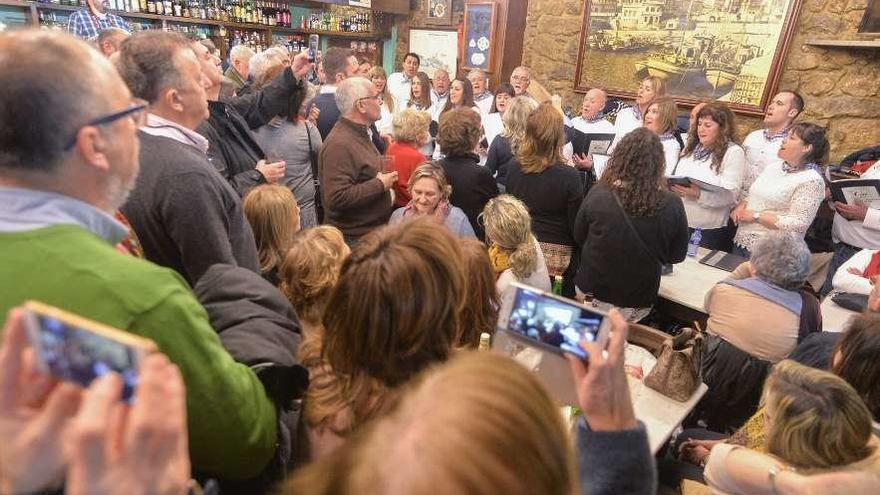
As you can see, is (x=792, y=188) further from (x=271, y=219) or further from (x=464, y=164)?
(x=271, y=219)

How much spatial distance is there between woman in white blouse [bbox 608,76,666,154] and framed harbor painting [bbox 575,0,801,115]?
20.9 inches

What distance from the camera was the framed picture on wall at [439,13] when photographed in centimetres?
715

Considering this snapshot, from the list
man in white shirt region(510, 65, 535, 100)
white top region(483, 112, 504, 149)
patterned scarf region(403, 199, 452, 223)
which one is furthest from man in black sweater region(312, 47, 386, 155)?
man in white shirt region(510, 65, 535, 100)

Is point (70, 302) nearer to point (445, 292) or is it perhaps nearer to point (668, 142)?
point (445, 292)

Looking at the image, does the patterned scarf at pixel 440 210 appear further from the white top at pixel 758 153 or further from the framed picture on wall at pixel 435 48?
the framed picture on wall at pixel 435 48

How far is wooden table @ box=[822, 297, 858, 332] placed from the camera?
2.33m

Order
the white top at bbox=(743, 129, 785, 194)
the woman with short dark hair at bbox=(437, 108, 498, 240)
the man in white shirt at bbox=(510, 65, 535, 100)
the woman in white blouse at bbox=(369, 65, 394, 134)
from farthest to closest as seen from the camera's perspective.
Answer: the man in white shirt at bbox=(510, 65, 535, 100), the woman in white blouse at bbox=(369, 65, 394, 134), the white top at bbox=(743, 129, 785, 194), the woman with short dark hair at bbox=(437, 108, 498, 240)

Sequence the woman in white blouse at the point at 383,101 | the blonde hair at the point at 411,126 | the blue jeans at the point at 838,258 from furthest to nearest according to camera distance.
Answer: the woman in white blouse at the point at 383,101
the blue jeans at the point at 838,258
the blonde hair at the point at 411,126

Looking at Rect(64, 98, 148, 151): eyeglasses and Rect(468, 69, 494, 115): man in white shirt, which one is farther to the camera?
Rect(468, 69, 494, 115): man in white shirt

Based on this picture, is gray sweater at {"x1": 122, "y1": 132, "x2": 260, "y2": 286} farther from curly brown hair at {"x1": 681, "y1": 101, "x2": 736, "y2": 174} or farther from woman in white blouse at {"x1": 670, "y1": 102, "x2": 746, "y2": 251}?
curly brown hair at {"x1": 681, "y1": 101, "x2": 736, "y2": 174}

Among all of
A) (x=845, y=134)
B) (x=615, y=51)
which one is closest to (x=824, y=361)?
(x=845, y=134)

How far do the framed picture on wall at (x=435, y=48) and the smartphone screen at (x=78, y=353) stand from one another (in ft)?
23.0

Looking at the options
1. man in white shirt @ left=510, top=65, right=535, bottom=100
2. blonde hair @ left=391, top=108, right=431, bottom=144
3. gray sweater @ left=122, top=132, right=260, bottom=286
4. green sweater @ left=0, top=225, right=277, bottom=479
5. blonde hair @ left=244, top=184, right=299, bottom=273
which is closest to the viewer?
green sweater @ left=0, top=225, right=277, bottom=479

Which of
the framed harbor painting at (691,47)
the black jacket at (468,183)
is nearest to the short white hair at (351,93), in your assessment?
the black jacket at (468,183)
